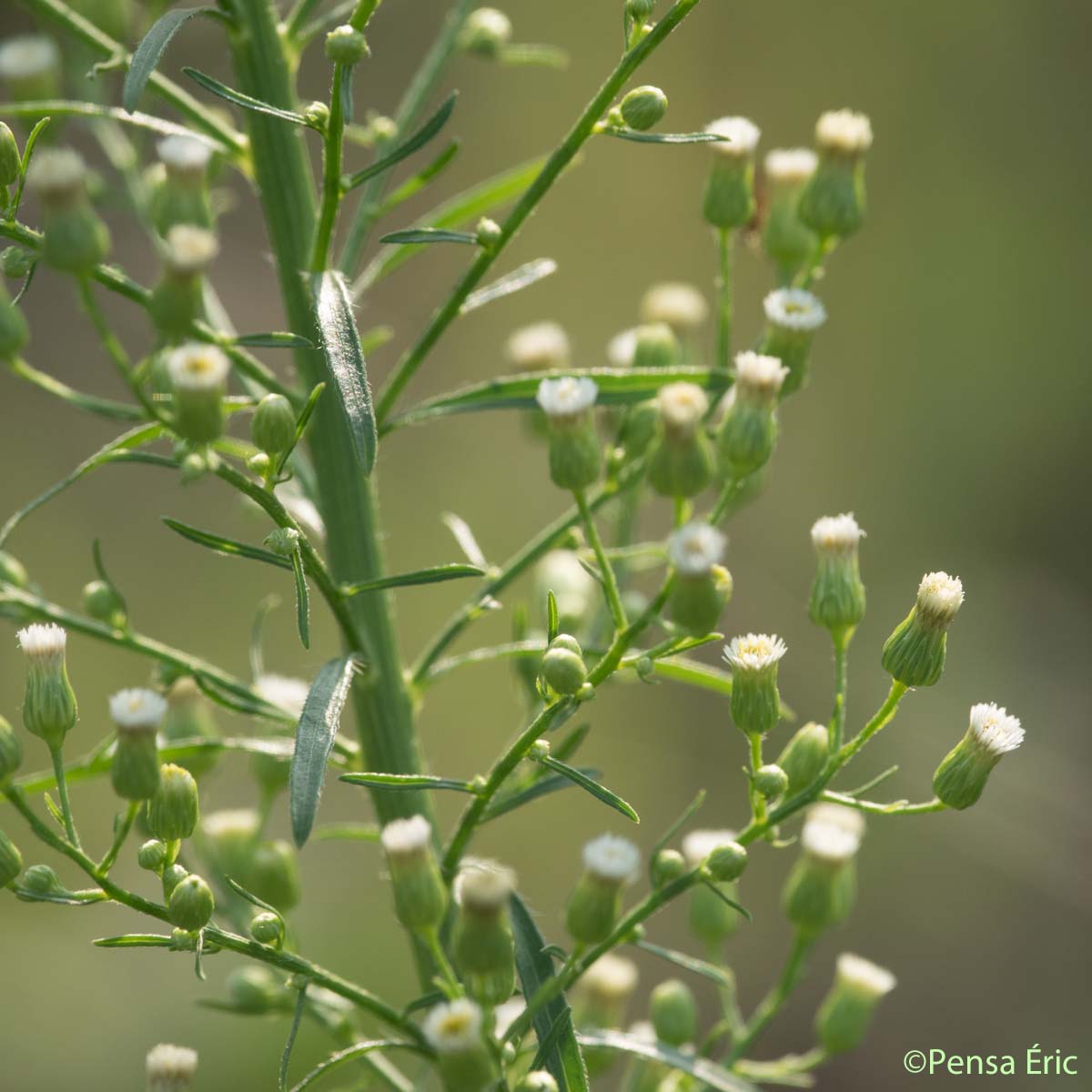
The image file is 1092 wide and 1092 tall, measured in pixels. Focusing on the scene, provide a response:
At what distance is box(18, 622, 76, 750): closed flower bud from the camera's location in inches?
62.7

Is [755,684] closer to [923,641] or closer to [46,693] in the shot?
[923,641]

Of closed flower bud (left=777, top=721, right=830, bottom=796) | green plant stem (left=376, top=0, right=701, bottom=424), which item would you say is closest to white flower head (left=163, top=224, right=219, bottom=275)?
green plant stem (left=376, top=0, right=701, bottom=424)

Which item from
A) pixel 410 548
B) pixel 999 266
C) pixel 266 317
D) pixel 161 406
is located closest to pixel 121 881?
pixel 410 548

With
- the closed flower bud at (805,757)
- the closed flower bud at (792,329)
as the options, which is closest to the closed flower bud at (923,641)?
the closed flower bud at (805,757)

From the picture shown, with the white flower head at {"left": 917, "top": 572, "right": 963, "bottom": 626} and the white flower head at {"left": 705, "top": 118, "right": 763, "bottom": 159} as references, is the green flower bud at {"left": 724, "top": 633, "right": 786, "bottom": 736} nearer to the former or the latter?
the white flower head at {"left": 917, "top": 572, "right": 963, "bottom": 626}

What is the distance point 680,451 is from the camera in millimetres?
1595

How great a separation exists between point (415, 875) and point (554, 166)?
82 centimetres

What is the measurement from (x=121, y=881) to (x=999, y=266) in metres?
4.44

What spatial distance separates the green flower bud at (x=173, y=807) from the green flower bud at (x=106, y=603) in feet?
1.12

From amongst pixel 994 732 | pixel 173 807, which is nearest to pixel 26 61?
pixel 173 807

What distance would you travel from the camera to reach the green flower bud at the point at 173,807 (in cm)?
152

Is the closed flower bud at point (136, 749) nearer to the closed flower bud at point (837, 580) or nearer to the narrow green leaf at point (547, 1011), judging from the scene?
the narrow green leaf at point (547, 1011)

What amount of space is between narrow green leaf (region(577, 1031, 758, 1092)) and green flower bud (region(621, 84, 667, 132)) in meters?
1.13

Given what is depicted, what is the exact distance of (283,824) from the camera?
16.7ft
